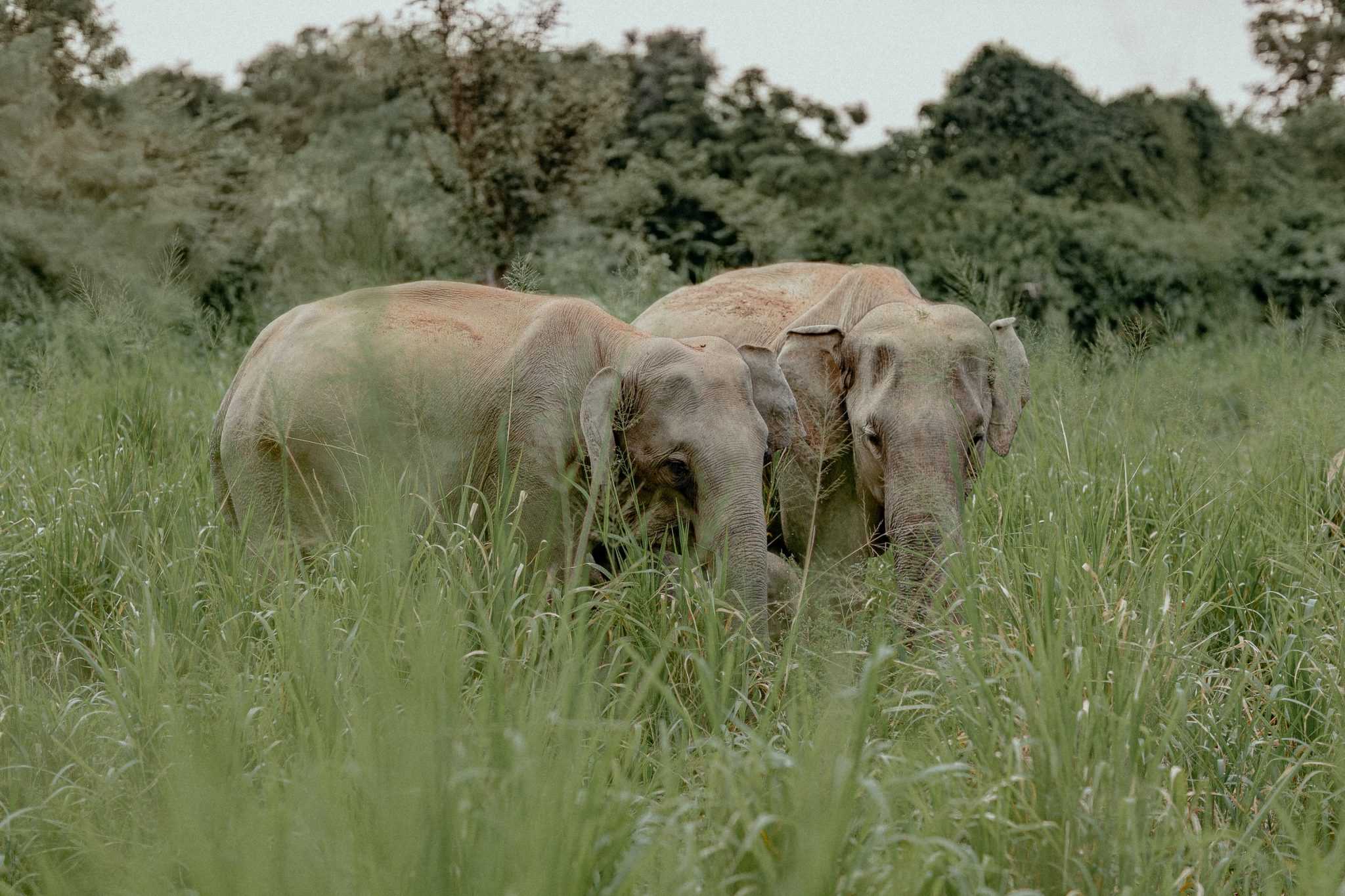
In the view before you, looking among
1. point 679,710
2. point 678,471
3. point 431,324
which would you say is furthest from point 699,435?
point 679,710

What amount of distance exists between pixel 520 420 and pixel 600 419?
41 centimetres

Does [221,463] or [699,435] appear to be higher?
[699,435]

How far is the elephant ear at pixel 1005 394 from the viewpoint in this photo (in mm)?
4453

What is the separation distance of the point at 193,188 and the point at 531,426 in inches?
294

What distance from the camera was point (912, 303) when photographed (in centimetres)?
455

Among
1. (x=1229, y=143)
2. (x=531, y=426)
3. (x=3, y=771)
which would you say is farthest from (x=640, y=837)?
(x=1229, y=143)

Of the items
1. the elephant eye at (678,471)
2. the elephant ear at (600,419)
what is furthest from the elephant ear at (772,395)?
the elephant ear at (600,419)

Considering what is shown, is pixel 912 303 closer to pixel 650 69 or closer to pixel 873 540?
pixel 873 540

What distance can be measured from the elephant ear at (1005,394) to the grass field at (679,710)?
24cm

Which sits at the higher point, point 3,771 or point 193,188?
point 193,188

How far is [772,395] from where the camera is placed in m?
4.38

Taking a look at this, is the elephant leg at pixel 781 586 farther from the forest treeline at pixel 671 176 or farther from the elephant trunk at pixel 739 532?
the forest treeline at pixel 671 176

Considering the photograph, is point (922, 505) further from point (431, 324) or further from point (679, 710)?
point (431, 324)

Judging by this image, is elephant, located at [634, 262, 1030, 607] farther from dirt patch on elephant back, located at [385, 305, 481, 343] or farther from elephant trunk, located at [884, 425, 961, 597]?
dirt patch on elephant back, located at [385, 305, 481, 343]
